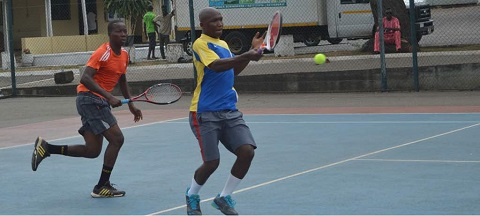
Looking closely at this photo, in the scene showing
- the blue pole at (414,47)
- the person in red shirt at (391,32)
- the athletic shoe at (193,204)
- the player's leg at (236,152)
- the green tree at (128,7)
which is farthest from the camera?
the green tree at (128,7)

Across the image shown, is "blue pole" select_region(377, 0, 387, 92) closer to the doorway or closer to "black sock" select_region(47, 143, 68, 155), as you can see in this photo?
"black sock" select_region(47, 143, 68, 155)

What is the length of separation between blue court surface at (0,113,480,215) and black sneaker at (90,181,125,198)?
0.11m

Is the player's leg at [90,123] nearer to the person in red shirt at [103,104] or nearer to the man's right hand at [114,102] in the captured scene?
the person in red shirt at [103,104]

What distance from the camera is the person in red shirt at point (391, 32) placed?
2200 cm

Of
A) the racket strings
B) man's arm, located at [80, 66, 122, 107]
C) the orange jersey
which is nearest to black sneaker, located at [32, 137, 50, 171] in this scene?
the orange jersey

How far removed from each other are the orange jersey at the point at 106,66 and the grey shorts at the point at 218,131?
178 centimetres

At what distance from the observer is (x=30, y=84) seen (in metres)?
24.6

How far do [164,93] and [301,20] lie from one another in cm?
1789

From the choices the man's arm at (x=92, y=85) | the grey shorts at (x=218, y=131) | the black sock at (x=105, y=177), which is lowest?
the black sock at (x=105, y=177)

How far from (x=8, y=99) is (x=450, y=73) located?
966cm

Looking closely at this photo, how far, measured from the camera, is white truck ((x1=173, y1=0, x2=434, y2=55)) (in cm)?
2753

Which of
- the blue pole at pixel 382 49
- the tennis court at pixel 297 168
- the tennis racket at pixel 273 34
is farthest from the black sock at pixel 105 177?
the blue pole at pixel 382 49

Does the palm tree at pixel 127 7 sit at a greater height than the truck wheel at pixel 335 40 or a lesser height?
greater

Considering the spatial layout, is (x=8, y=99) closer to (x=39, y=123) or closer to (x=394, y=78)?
(x=39, y=123)
